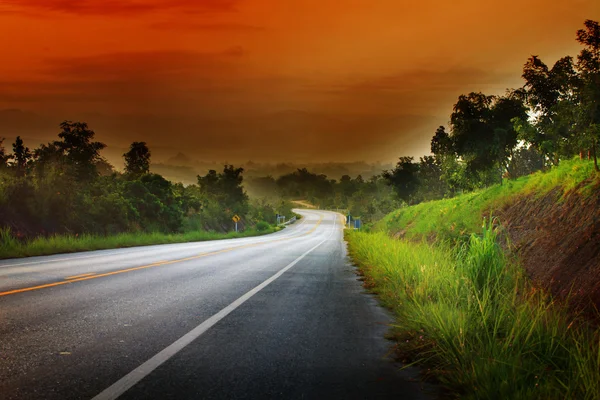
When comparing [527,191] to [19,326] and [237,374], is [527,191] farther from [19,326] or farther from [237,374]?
[19,326]

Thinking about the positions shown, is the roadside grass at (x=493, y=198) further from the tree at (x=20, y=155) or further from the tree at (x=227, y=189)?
the tree at (x=227, y=189)

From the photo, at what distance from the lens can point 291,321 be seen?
20.7 ft

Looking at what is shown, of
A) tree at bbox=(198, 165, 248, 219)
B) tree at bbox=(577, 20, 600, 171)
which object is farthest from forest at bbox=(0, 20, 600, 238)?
tree at bbox=(198, 165, 248, 219)

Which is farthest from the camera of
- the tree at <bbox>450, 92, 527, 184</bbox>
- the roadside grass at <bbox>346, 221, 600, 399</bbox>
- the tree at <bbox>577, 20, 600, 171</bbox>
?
the tree at <bbox>450, 92, 527, 184</bbox>

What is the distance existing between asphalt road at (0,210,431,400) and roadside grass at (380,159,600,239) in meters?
5.78

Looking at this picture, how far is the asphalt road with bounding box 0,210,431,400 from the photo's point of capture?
369cm

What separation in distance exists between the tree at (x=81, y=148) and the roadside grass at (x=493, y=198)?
23566 mm

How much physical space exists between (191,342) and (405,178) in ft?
227

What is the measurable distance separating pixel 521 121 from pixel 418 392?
34.0m

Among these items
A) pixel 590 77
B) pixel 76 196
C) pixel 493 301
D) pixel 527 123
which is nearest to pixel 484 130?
pixel 527 123

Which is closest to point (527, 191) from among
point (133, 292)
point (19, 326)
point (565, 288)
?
point (565, 288)

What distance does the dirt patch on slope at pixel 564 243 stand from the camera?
6.75 metres

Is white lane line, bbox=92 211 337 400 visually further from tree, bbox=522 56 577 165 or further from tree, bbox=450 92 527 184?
tree, bbox=450 92 527 184

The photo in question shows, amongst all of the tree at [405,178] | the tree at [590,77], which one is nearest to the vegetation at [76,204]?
the tree at [590,77]
